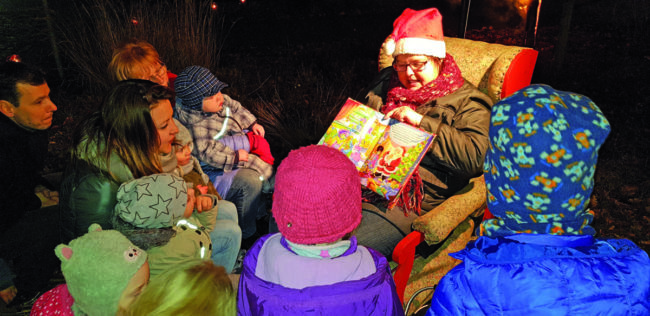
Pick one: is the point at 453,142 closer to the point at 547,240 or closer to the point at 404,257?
the point at 404,257

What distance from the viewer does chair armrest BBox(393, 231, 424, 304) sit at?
6.79 ft

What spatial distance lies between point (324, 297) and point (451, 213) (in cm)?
→ 110

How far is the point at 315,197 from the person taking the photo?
1.33m

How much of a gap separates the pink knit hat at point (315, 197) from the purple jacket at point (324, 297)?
11 cm

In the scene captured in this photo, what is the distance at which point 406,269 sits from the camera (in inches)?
85.0

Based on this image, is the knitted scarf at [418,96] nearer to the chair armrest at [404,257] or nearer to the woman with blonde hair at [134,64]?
the chair armrest at [404,257]

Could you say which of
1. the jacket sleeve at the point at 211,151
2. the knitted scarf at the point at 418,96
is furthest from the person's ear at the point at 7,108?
the knitted scarf at the point at 418,96

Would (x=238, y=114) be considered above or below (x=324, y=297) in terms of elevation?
below

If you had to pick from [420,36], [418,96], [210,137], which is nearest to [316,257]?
[418,96]

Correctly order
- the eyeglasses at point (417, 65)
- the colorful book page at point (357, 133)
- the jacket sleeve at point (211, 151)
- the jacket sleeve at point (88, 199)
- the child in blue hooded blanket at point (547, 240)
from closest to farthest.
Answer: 1. the child in blue hooded blanket at point (547, 240)
2. the jacket sleeve at point (88, 199)
3. the colorful book page at point (357, 133)
4. the eyeglasses at point (417, 65)
5. the jacket sleeve at point (211, 151)

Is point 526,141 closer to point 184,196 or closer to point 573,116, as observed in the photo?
point 573,116

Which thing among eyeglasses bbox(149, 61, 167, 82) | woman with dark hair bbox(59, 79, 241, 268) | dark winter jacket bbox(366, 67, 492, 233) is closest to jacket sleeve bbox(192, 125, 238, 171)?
eyeglasses bbox(149, 61, 167, 82)

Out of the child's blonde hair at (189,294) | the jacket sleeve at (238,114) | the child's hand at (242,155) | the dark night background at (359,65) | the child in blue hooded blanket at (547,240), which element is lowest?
the dark night background at (359,65)

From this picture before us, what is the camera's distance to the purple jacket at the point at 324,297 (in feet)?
4.32
